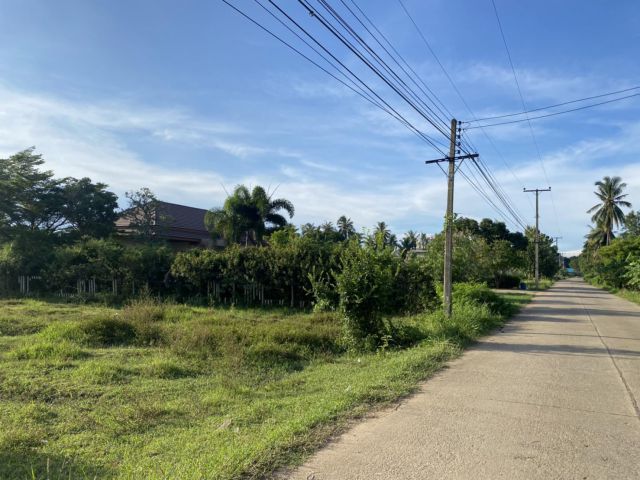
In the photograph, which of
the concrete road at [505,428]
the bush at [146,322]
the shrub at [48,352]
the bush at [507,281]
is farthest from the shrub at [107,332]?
the bush at [507,281]

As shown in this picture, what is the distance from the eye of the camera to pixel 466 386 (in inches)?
277

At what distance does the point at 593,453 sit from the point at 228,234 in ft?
106

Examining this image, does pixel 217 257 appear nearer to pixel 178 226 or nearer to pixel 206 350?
pixel 206 350

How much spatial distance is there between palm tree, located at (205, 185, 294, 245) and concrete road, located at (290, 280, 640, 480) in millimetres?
27993

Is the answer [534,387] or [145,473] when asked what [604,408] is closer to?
[534,387]

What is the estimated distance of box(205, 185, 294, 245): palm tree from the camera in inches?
1399

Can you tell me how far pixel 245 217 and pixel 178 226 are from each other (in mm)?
11323

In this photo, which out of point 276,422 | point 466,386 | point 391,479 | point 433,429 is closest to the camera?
point 391,479

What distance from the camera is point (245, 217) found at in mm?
36000

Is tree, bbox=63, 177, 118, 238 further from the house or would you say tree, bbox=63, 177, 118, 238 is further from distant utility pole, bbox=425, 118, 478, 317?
distant utility pole, bbox=425, 118, 478, 317

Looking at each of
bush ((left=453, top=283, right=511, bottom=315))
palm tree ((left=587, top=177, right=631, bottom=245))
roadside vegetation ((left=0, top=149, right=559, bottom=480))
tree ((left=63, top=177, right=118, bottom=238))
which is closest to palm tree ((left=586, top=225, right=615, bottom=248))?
palm tree ((left=587, top=177, right=631, bottom=245))

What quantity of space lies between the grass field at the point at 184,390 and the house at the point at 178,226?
25105mm

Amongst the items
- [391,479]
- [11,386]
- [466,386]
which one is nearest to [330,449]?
[391,479]

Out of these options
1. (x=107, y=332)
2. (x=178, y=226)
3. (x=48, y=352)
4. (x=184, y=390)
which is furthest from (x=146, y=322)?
(x=178, y=226)
